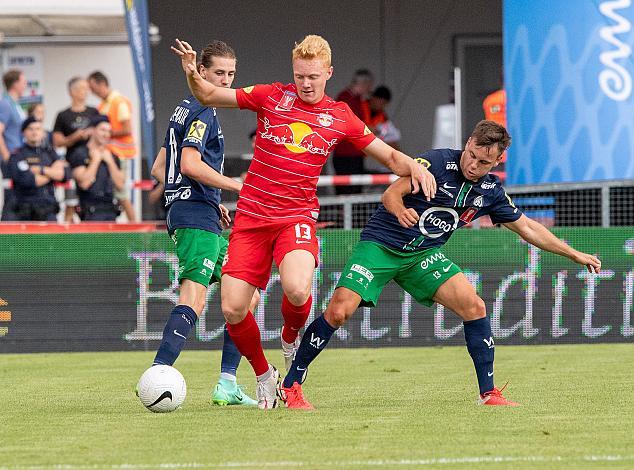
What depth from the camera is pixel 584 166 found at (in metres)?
14.7

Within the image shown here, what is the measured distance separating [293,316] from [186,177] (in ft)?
3.51

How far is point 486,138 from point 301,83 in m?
1.09

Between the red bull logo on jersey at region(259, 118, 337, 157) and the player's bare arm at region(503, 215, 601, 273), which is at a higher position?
the red bull logo on jersey at region(259, 118, 337, 157)

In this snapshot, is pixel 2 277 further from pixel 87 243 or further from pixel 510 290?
pixel 510 290

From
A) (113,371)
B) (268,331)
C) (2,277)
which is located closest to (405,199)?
(113,371)

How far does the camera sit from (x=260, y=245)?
782 centimetres

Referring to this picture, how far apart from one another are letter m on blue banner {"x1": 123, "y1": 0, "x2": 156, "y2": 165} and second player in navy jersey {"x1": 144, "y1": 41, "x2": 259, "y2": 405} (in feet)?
23.0

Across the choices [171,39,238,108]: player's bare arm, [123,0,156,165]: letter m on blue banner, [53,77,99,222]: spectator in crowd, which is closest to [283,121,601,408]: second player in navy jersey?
[171,39,238,108]: player's bare arm

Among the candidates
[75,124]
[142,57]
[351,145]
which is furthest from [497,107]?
[75,124]

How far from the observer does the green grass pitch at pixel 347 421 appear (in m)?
5.79

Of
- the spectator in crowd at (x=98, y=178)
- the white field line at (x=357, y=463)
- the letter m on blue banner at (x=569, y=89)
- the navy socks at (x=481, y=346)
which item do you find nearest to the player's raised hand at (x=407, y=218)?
the navy socks at (x=481, y=346)

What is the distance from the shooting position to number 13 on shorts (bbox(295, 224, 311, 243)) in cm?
771

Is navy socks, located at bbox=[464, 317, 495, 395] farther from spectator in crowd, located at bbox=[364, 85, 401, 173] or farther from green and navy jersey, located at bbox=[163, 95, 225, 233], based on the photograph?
spectator in crowd, located at bbox=[364, 85, 401, 173]

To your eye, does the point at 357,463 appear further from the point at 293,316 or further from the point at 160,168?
the point at 160,168
